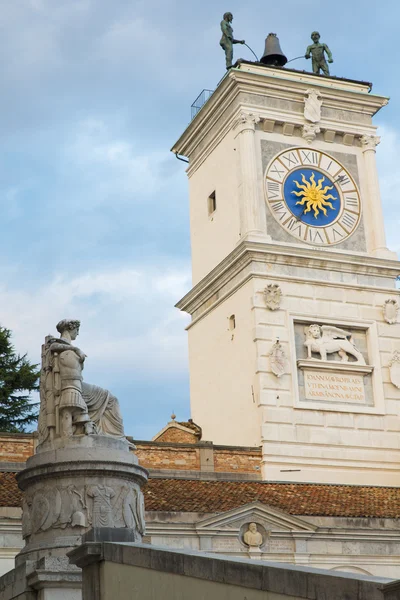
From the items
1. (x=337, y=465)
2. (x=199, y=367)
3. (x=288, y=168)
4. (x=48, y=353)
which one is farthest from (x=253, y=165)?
(x=48, y=353)

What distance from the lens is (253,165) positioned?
37.8 m

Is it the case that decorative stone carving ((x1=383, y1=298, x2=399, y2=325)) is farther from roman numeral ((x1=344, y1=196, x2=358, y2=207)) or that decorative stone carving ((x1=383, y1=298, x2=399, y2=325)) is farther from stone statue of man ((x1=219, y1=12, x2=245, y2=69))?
stone statue of man ((x1=219, y1=12, x2=245, y2=69))

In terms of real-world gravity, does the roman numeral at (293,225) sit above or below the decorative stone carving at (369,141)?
below

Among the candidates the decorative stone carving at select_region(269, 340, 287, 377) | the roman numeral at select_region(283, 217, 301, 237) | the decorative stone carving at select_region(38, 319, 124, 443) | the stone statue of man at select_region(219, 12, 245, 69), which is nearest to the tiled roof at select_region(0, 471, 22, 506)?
the decorative stone carving at select_region(269, 340, 287, 377)

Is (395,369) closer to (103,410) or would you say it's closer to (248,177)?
(248,177)

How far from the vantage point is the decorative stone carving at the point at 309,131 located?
39.1 m

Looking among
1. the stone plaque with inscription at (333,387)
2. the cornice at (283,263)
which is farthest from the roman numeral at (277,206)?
the stone plaque with inscription at (333,387)

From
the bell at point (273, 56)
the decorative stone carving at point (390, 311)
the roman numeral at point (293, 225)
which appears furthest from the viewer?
the bell at point (273, 56)

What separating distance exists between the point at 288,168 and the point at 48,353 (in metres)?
24.2

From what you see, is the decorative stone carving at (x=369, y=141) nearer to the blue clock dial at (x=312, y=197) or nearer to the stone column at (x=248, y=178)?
the blue clock dial at (x=312, y=197)

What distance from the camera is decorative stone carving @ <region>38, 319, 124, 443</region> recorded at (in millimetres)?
15039

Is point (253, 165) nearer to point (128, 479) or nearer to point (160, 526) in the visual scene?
point (160, 526)

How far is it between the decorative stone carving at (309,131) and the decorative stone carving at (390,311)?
6.65 meters

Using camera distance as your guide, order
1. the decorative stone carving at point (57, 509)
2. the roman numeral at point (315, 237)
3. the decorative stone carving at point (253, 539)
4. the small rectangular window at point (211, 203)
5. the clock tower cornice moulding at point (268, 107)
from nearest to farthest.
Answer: the decorative stone carving at point (57, 509) → the decorative stone carving at point (253, 539) → the roman numeral at point (315, 237) → the clock tower cornice moulding at point (268, 107) → the small rectangular window at point (211, 203)
